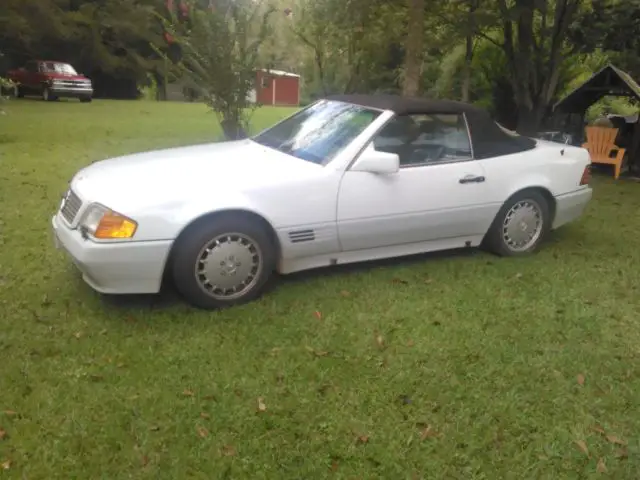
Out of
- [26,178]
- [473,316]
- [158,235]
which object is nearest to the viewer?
[158,235]

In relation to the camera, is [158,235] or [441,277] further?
[441,277]

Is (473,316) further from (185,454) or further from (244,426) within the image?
(185,454)

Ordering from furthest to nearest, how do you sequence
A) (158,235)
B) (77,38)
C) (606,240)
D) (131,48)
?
(131,48) → (77,38) → (606,240) → (158,235)

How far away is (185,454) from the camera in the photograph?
281 cm

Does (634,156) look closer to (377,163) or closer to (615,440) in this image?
(377,163)

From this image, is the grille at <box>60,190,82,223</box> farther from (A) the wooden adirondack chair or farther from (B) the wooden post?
(B) the wooden post

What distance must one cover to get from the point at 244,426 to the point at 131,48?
1375 inches

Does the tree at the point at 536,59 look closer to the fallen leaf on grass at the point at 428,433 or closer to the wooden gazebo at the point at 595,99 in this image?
the wooden gazebo at the point at 595,99

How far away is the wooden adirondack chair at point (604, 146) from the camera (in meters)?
10.7

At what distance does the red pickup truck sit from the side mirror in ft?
82.9

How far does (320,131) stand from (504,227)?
6.22 feet

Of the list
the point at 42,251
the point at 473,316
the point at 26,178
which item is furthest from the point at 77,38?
the point at 473,316

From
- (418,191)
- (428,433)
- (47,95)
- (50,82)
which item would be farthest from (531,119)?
(47,95)

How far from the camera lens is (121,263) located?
12.9 ft
